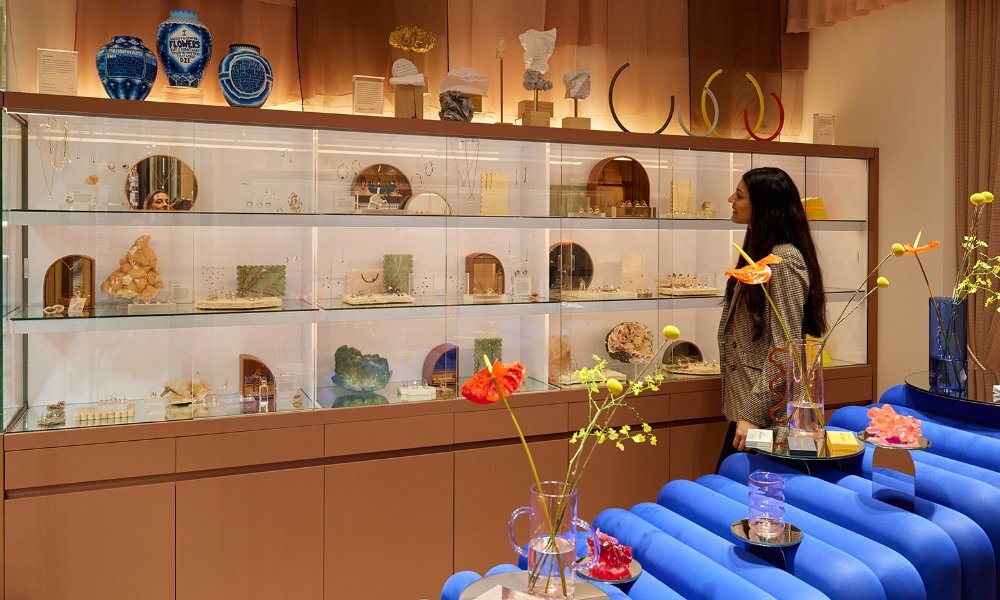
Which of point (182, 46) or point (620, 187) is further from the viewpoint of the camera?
point (620, 187)

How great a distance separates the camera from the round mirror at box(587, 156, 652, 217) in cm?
401

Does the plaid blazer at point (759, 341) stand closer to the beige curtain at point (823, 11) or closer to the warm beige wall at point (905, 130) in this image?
the warm beige wall at point (905, 130)

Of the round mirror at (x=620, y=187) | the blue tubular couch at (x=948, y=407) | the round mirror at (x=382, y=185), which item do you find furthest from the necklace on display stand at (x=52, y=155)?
the blue tubular couch at (x=948, y=407)

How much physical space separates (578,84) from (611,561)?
278cm

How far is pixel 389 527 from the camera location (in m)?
3.52

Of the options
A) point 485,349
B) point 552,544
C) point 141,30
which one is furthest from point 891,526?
point 141,30

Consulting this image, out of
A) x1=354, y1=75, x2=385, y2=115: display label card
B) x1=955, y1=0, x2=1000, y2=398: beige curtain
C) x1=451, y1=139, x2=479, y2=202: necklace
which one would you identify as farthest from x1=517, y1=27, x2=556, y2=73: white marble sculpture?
x1=955, y1=0, x2=1000, y2=398: beige curtain

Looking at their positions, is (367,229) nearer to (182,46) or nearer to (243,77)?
(243,77)

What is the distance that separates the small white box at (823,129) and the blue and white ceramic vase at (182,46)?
321 centimetres

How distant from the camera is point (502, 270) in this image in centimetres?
395

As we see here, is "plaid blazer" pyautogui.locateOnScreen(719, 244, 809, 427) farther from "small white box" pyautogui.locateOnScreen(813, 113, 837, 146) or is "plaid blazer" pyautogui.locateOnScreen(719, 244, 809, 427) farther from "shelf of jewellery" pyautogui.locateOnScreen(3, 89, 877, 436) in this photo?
"small white box" pyautogui.locateOnScreen(813, 113, 837, 146)

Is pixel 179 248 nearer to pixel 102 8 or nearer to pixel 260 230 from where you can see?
pixel 260 230

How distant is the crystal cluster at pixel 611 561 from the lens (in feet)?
6.03

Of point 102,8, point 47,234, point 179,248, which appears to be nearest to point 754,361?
point 179,248
